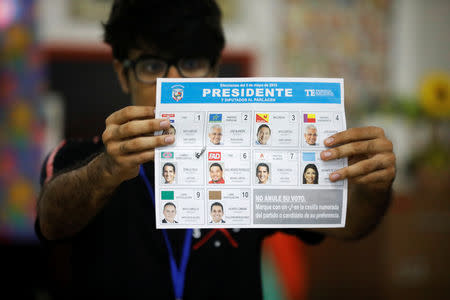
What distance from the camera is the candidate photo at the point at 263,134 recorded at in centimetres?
55

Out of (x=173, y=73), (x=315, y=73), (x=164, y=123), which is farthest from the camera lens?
(x=315, y=73)

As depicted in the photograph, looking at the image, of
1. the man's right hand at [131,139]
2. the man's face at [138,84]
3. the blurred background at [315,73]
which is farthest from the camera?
the blurred background at [315,73]

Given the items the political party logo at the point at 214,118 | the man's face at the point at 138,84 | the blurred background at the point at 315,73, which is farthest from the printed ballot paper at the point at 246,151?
the blurred background at the point at 315,73

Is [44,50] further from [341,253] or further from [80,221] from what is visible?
[341,253]

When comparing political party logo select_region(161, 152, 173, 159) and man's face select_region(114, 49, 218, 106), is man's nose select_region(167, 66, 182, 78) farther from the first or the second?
political party logo select_region(161, 152, 173, 159)

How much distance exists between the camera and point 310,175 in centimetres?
55

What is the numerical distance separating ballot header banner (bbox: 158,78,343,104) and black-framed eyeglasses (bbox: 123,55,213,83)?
12 cm

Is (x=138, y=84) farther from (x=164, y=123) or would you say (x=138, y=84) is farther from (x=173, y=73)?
(x=164, y=123)

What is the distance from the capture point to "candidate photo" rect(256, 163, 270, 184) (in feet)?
1.80

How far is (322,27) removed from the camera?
87.8 inches

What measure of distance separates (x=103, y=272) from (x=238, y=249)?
0.30 meters

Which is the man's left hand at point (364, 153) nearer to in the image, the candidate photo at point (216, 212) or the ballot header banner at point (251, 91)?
the ballot header banner at point (251, 91)

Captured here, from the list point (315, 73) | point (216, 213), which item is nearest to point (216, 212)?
point (216, 213)

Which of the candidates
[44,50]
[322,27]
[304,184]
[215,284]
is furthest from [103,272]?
[322,27]
